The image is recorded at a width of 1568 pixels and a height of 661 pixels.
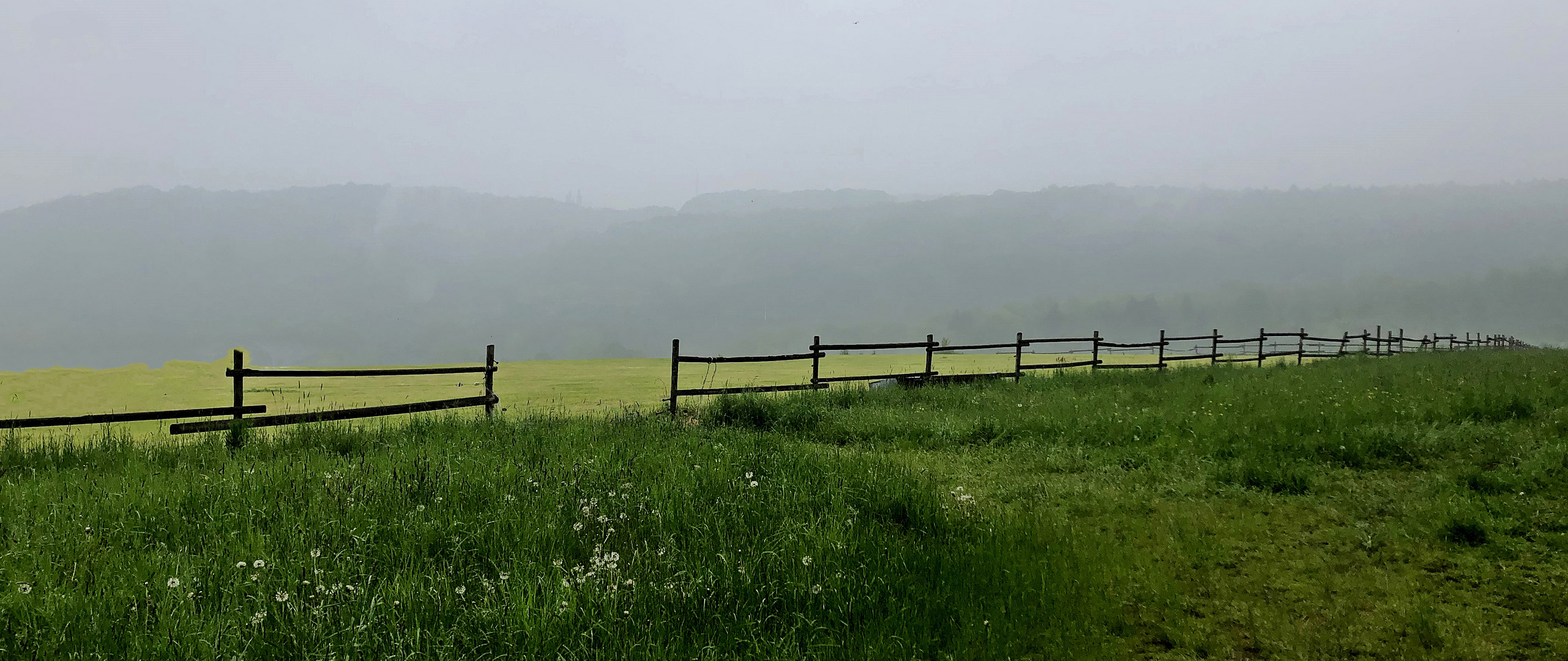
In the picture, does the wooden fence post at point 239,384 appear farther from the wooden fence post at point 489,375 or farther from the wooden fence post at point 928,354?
the wooden fence post at point 928,354

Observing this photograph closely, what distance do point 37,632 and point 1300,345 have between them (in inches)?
1510

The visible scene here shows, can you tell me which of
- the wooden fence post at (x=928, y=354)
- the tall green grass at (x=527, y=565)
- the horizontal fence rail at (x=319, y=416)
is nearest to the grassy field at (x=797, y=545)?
the tall green grass at (x=527, y=565)

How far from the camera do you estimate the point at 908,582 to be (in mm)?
4188

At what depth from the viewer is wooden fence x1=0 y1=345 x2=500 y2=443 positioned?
27.6 feet

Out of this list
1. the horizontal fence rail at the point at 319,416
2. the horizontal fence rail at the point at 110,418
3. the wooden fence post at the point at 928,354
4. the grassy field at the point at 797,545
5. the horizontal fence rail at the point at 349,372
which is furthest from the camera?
the wooden fence post at the point at 928,354

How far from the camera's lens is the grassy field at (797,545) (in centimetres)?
345

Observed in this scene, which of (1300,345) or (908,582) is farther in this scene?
(1300,345)

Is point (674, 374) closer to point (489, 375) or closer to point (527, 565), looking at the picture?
point (489, 375)

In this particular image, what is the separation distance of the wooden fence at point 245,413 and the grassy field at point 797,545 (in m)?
0.37

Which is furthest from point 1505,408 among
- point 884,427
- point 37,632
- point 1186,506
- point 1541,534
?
point 37,632

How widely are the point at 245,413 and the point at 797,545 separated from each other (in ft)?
30.5

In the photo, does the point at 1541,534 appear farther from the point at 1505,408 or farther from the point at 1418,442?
the point at 1505,408

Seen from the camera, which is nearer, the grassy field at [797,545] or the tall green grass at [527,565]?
the tall green grass at [527,565]

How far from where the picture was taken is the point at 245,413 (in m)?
9.54
